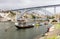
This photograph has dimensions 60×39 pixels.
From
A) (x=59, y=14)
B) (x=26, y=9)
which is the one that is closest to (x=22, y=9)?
(x=26, y=9)

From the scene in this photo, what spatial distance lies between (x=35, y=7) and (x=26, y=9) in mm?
3284

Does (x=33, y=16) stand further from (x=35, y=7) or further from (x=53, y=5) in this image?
(x=53, y=5)

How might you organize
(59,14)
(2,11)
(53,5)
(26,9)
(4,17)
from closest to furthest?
1. (53,5)
2. (26,9)
3. (59,14)
4. (4,17)
5. (2,11)

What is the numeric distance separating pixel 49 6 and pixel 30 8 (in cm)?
847

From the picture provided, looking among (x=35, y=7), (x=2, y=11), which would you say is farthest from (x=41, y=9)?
(x=2, y=11)

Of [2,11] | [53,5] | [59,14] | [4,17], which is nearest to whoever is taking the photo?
[53,5]

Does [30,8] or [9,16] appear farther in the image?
[9,16]

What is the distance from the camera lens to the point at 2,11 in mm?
138375

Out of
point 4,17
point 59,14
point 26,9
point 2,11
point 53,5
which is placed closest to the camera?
point 53,5

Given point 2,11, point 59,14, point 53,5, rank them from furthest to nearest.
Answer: point 2,11, point 59,14, point 53,5

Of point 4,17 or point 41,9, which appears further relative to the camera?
point 4,17

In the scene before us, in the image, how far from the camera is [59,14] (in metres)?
80.1

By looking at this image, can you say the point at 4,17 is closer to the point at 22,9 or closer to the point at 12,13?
the point at 12,13

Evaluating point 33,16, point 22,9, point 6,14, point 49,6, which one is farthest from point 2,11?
point 49,6
